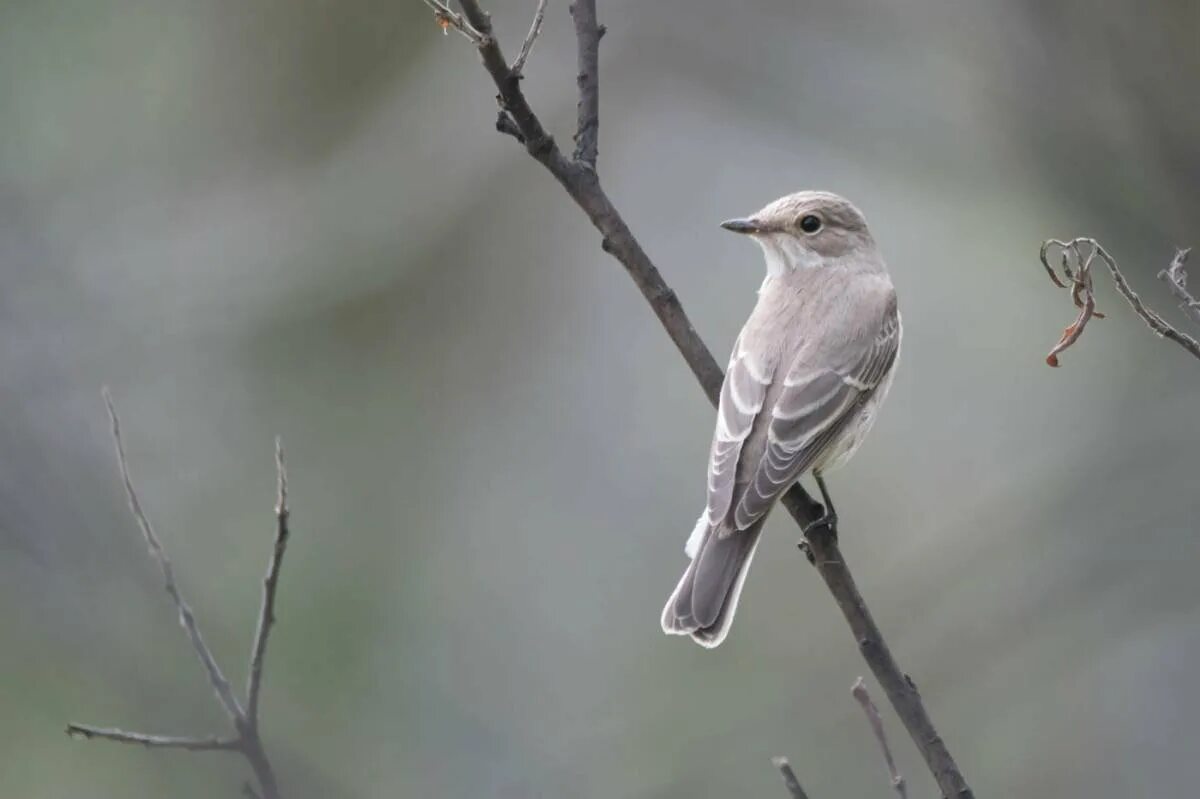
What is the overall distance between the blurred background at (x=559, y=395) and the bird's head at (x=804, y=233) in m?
1.83

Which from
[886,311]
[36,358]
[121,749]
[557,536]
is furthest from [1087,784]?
[36,358]

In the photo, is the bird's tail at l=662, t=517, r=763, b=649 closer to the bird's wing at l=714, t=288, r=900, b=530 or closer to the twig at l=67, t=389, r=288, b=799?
the bird's wing at l=714, t=288, r=900, b=530

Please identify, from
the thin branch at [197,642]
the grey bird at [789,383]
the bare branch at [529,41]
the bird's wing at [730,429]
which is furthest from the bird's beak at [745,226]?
the thin branch at [197,642]

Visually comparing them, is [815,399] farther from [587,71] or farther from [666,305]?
[587,71]

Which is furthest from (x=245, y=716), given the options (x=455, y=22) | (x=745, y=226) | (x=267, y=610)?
(x=745, y=226)

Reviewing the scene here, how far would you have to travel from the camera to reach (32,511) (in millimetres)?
6141

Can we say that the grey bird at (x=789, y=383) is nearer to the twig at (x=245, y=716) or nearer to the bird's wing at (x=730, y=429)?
the bird's wing at (x=730, y=429)

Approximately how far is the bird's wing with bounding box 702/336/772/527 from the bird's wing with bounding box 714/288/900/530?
0.17 feet

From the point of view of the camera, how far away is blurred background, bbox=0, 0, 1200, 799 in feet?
22.5

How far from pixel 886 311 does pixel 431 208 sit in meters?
5.16

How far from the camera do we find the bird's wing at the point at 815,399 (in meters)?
3.85

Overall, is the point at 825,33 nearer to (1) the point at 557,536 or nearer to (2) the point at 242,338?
(1) the point at 557,536

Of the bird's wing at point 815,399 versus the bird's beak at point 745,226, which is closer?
the bird's wing at point 815,399

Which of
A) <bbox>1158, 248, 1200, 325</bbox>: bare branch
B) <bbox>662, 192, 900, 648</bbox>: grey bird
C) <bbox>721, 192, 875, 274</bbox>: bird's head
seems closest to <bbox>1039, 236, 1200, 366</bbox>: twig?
<bbox>1158, 248, 1200, 325</bbox>: bare branch
